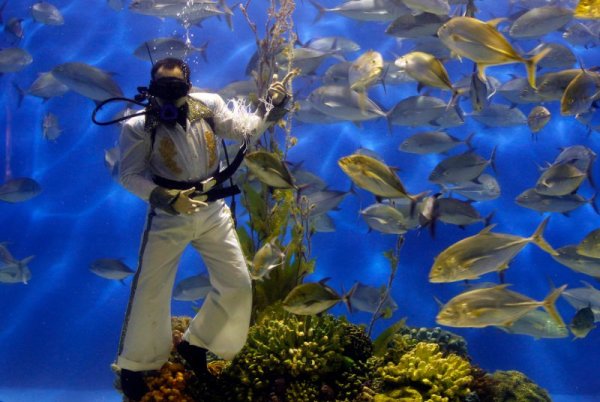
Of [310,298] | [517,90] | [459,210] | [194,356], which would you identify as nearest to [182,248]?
[194,356]

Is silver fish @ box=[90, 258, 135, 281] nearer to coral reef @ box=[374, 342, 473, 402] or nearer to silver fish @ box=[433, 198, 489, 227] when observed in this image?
silver fish @ box=[433, 198, 489, 227]

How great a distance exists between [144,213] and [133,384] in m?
7.24

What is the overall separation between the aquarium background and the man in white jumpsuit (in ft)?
19.5

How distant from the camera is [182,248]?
370cm

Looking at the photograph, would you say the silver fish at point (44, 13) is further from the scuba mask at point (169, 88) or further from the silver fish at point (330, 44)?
the scuba mask at point (169, 88)

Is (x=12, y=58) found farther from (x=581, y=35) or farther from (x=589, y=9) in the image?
(x=581, y=35)

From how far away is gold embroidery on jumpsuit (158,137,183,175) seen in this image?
3.39 metres

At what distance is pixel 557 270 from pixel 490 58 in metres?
8.32

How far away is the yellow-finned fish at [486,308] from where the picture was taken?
336 cm

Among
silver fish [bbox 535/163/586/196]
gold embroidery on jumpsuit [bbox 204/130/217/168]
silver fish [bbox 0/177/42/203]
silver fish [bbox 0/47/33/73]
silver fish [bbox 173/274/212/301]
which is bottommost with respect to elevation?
silver fish [bbox 173/274/212/301]

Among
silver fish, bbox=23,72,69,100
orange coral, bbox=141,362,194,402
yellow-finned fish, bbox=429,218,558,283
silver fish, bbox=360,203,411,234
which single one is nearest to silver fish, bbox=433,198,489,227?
silver fish, bbox=360,203,411,234

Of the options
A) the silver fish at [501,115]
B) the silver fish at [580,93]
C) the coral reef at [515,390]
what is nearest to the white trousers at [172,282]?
the coral reef at [515,390]

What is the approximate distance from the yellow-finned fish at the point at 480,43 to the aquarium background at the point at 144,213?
6.50 metres

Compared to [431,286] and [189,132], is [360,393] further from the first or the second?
[431,286]
